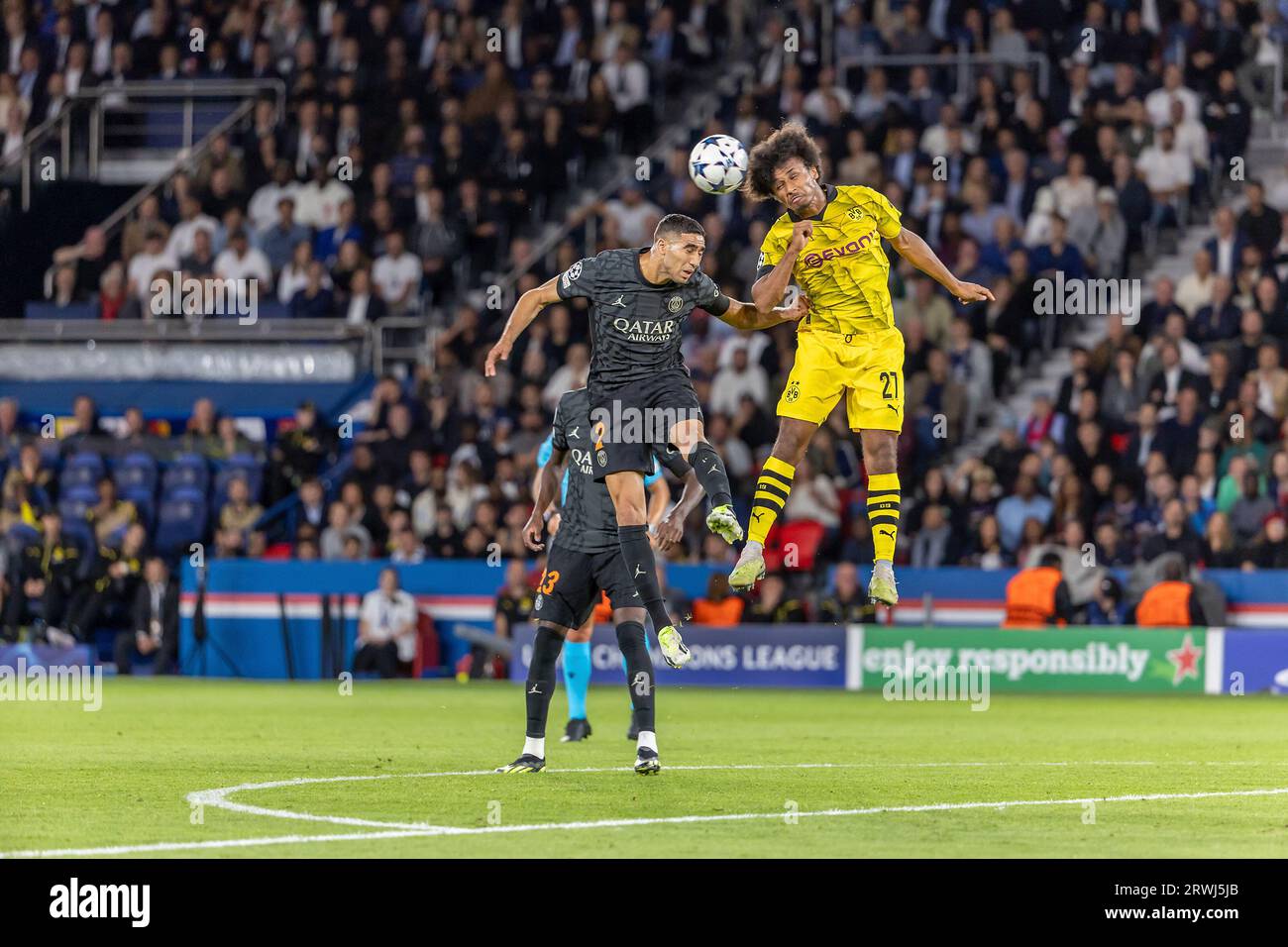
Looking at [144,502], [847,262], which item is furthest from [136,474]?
[847,262]

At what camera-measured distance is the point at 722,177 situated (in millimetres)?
12438

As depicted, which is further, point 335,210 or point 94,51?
point 94,51

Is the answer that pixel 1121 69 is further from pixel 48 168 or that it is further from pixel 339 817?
pixel 339 817

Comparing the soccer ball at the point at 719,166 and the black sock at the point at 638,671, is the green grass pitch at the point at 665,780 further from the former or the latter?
the soccer ball at the point at 719,166

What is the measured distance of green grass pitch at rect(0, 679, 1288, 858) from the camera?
27.5 feet

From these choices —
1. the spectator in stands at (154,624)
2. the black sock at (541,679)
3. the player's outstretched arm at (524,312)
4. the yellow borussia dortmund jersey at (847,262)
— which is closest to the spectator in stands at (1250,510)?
the yellow borussia dortmund jersey at (847,262)

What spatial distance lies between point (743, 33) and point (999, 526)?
34.2 feet

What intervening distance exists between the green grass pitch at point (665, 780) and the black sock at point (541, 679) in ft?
1.41

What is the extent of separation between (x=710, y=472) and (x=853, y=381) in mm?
1621

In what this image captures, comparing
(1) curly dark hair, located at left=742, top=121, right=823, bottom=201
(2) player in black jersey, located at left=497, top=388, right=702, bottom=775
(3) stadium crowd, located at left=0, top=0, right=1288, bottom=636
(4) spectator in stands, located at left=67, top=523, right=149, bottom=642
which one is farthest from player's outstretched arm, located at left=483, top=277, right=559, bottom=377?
(4) spectator in stands, located at left=67, top=523, right=149, bottom=642

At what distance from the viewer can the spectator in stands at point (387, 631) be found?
23000 millimetres

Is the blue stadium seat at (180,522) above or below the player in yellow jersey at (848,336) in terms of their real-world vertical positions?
below

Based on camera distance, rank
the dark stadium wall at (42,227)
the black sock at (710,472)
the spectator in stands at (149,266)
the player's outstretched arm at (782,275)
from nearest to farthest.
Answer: the black sock at (710,472) < the player's outstretched arm at (782,275) < the spectator in stands at (149,266) < the dark stadium wall at (42,227)
